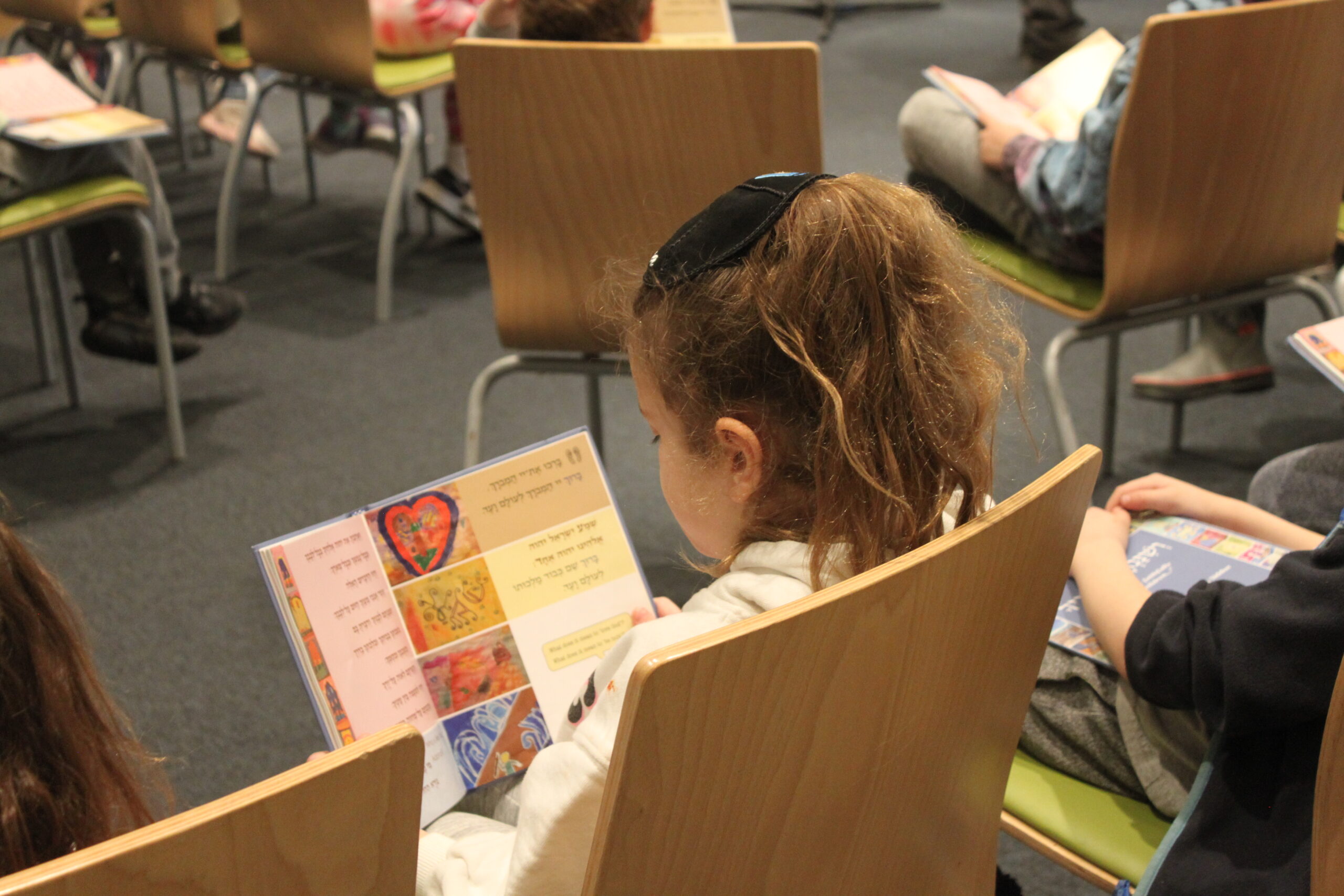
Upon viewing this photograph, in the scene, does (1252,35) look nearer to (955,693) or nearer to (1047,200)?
(1047,200)

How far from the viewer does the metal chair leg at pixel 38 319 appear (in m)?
2.41

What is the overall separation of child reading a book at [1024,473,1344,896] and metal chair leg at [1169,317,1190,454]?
4.51ft

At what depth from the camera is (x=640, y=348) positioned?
76 cm

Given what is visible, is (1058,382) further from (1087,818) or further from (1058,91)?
(1087,818)

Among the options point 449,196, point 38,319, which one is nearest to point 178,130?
point 449,196

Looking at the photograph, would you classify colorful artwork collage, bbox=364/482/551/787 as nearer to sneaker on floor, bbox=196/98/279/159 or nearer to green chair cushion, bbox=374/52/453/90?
green chair cushion, bbox=374/52/453/90

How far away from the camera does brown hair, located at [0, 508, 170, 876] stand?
0.62 m

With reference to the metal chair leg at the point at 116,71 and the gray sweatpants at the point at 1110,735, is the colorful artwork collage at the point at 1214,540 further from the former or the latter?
the metal chair leg at the point at 116,71

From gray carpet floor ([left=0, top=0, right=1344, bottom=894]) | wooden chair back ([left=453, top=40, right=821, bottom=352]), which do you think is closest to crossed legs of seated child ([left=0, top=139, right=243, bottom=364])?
gray carpet floor ([left=0, top=0, right=1344, bottom=894])

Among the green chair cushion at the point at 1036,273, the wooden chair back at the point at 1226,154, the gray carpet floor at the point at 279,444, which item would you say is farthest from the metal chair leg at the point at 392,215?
the wooden chair back at the point at 1226,154

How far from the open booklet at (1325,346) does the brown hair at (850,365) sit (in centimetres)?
37

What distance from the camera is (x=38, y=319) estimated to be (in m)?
2.45

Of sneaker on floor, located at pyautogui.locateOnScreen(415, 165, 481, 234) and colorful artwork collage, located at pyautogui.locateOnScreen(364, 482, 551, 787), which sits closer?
colorful artwork collage, located at pyautogui.locateOnScreen(364, 482, 551, 787)

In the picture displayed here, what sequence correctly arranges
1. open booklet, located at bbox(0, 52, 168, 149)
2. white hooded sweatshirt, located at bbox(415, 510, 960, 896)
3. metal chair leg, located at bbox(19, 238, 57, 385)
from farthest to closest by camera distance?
metal chair leg, located at bbox(19, 238, 57, 385) → open booklet, located at bbox(0, 52, 168, 149) → white hooded sweatshirt, located at bbox(415, 510, 960, 896)
